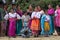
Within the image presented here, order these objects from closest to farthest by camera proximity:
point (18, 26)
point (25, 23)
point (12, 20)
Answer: point (12, 20)
point (25, 23)
point (18, 26)

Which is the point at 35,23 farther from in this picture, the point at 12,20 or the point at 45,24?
the point at 12,20

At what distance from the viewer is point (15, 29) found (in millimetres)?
17406

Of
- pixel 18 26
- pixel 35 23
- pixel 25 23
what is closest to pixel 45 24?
pixel 35 23

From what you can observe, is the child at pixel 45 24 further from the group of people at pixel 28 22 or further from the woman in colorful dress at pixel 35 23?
the woman in colorful dress at pixel 35 23

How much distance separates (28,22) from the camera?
17.5 meters

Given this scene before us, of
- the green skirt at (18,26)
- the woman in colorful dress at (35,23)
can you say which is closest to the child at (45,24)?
the woman in colorful dress at (35,23)

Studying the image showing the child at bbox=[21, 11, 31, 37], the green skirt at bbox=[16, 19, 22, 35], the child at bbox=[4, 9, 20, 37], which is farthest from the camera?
the green skirt at bbox=[16, 19, 22, 35]

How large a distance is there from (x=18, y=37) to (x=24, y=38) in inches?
16.6

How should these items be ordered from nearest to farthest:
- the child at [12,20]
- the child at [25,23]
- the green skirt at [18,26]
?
the child at [25,23]
the child at [12,20]
the green skirt at [18,26]

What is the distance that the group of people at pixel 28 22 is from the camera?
17250mm

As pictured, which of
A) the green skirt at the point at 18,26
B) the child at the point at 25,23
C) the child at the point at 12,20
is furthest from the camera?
the green skirt at the point at 18,26

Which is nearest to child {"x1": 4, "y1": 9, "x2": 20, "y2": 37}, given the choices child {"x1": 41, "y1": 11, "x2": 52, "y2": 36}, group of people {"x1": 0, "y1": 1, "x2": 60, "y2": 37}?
group of people {"x1": 0, "y1": 1, "x2": 60, "y2": 37}

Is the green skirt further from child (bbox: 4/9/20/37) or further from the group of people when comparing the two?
child (bbox: 4/9/20/37)

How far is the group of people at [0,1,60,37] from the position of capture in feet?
56.6
